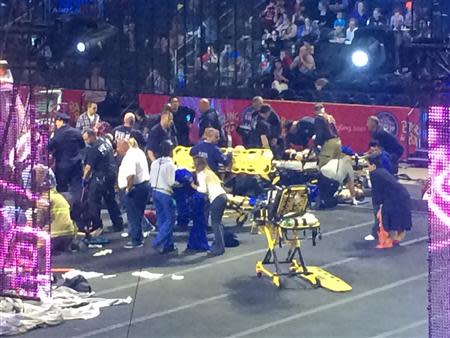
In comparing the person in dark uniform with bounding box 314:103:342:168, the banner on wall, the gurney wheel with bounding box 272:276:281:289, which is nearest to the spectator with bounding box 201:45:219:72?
the banner on wall

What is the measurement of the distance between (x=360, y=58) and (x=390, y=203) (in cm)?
626

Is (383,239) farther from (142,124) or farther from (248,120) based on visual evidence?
(248,120)

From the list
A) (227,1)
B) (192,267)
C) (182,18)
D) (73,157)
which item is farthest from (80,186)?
(227,1)

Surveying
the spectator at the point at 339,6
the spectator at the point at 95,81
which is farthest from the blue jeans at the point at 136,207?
the spectator at the point at 339,6

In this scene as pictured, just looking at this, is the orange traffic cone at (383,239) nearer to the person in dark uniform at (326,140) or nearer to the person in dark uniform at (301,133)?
the person in dark uniform at (326,140)

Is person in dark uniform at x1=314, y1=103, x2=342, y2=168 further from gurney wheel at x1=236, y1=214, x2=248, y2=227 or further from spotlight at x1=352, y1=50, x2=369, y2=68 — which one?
spotlight at x1=352, y1=50, x2=369, y2=68

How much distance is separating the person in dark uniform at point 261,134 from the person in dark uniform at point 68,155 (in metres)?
3.54

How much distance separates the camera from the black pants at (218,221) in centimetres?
1154

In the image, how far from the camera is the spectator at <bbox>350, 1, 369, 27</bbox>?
63.4ft

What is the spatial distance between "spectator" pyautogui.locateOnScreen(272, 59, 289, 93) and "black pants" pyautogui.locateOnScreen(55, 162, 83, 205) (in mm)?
7006

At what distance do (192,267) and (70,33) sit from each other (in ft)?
9.93

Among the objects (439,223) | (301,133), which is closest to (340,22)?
(301,133)

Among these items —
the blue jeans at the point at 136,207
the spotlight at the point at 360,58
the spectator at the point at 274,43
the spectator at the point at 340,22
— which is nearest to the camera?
the blue jeans at the point at 136,207

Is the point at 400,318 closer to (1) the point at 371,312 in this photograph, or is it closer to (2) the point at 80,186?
(1) the point at 371,312
